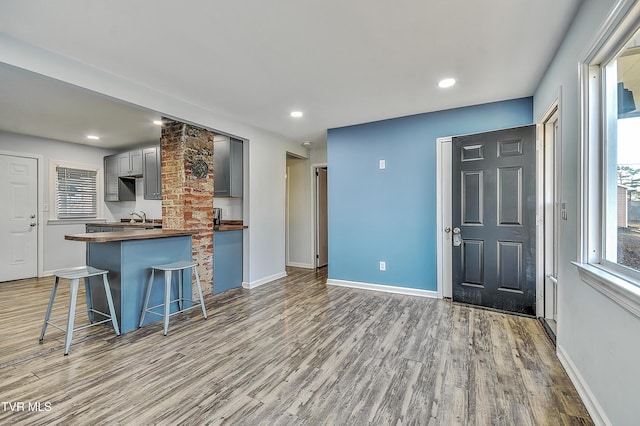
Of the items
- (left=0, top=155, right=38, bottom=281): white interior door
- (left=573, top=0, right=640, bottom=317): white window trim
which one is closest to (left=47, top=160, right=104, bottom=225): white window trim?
(left=0, top=155, right=38, bottom=281): white interior door

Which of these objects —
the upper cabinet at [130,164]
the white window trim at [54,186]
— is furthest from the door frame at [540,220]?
the white window trim at [54,186]

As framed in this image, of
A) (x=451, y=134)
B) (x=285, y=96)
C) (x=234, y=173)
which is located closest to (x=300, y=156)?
(x=234, y=173)

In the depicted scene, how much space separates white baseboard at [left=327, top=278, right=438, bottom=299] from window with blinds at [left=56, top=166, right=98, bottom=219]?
496 cm

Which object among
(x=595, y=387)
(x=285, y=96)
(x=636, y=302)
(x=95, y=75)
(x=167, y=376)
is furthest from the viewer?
(x=285, y=96)

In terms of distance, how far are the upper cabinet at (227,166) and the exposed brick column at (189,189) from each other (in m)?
0.35

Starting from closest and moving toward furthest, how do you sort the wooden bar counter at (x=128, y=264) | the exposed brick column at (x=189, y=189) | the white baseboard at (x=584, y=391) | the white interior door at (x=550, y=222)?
the white baseboard at (x=584, y=391)
the wooden bar counter at (x=128, y=264)
the white interior door at (x=550, y=222)
the exposed brick column at (x=189, y=189)

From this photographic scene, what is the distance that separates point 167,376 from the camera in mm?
1952

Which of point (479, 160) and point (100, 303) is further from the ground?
point (479, 160)

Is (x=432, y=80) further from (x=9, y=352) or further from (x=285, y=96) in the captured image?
(x=9, y=352)

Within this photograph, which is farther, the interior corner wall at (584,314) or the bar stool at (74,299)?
the bar stool at (74,299)

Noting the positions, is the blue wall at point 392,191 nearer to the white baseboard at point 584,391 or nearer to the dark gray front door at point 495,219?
the dark gray front door at point 495,219

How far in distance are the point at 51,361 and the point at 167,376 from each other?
994 mm

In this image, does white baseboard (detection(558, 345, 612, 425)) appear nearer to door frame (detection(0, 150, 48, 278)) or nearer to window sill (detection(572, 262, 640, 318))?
window sill (detection(572, 262, 640, 318))

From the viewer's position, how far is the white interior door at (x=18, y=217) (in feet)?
14.7
